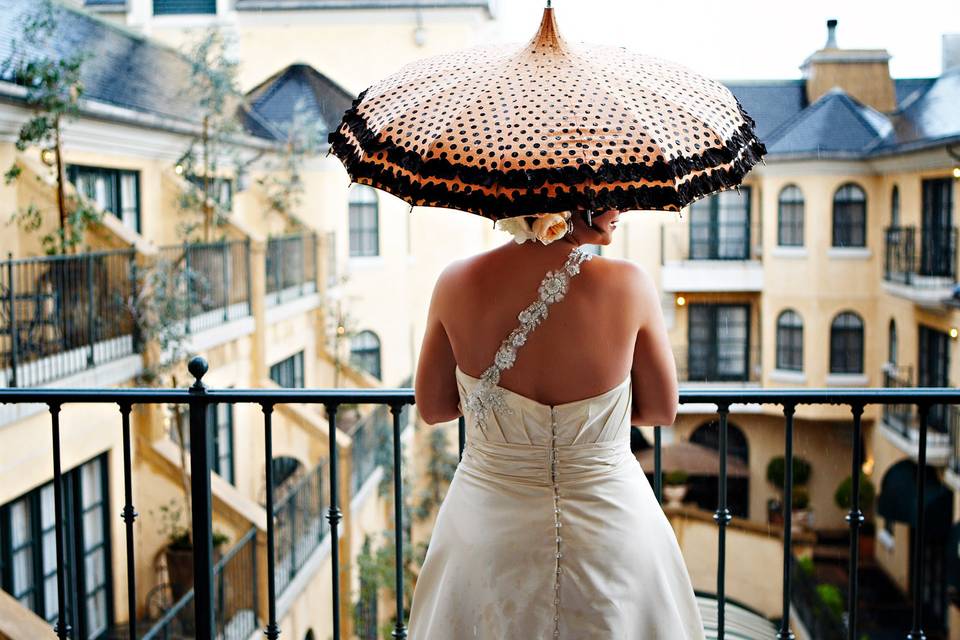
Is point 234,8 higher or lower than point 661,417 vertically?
higher

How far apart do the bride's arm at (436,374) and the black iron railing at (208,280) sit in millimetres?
7499

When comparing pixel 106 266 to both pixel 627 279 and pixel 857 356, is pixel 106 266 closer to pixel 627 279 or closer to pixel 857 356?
pixel 627 279

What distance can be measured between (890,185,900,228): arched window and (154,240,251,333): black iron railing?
10.9 metres

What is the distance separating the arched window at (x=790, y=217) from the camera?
19438mm

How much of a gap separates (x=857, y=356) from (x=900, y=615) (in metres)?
6.66

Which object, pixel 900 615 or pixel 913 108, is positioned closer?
pixel 900 615

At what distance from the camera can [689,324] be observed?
21.0m

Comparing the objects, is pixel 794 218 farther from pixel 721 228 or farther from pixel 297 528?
pixel 297 528

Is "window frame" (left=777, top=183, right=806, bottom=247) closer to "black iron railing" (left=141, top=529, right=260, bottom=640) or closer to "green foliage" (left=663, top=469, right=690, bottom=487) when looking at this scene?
"green foliage" (left=663, top=469, right=690, bottom=487)

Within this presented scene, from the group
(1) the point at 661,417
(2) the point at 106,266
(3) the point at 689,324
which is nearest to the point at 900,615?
(3) the point at 689,324

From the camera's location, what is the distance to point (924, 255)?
16.2 metres

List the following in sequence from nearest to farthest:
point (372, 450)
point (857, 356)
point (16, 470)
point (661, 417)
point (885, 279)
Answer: point (661, 417), point (16, 470), point (372, 450), point (885, 279), point (857, 356)

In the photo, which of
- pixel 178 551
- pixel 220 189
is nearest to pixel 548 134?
pixel 178 551

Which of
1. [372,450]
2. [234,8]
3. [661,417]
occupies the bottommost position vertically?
[372,450]
